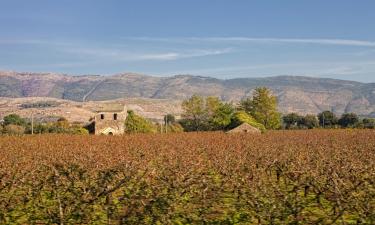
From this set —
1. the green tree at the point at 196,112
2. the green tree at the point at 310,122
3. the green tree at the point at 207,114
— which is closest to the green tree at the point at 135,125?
the green tree at the point at 207,114

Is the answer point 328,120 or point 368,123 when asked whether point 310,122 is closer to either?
point 328,120

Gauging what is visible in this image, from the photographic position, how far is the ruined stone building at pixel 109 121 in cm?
7400

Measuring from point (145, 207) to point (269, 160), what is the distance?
12.1m

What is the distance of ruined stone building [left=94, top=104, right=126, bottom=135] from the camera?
74000 millimetres

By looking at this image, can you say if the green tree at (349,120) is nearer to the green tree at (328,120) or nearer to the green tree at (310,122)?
the green tree at (328,120)

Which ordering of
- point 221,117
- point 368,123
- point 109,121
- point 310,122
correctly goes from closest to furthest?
point 109,121 → point 221,117 → point 368,123 → point 310,122

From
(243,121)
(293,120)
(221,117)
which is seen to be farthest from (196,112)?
(293,120)

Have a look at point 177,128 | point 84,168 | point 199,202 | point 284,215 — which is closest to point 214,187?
point 199,202

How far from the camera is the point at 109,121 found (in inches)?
2955

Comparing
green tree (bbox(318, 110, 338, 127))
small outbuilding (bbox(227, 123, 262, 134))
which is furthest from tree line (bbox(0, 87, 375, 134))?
small outbuilding (bbox(227, 123, 262, 134))

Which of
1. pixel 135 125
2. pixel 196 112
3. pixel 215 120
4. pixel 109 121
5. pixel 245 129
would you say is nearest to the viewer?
pixel 245 129

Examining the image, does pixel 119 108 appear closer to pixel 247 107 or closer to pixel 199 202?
pixel 247 107

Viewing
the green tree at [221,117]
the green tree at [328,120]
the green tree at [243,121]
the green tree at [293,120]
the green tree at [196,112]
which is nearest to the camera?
the green tree at [243,121]

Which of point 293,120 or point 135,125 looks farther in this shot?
point 293,120
